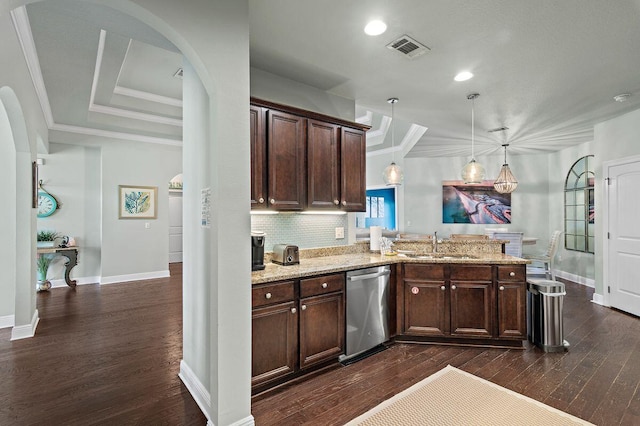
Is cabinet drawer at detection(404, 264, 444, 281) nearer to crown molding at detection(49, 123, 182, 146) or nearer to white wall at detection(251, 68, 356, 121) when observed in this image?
white wall at detection(251, 68, 356, 121)

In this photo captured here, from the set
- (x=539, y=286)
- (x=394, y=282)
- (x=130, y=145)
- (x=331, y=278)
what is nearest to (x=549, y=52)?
(x=539, y=286)

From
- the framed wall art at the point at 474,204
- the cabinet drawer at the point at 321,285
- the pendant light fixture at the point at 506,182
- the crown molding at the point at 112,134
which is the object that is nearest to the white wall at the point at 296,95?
the cabinet drawer at the point at 321,285

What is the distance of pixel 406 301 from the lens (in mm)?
3453

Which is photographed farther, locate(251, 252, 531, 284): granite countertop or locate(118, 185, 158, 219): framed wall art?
locate(118, 185, 158, 219): framed wall art

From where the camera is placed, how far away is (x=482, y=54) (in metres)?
2.92

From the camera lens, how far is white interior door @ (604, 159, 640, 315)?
431 cm

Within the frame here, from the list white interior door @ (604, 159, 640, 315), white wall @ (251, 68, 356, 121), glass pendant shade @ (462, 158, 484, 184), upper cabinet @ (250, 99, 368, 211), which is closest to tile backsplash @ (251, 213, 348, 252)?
upper cabinet @ (250, 99, 368, 211)

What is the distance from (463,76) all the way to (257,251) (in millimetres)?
2793

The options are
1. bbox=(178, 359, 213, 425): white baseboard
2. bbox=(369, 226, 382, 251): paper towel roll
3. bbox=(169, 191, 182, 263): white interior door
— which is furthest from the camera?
bbox=(169, 191, 182, 263): white interior door

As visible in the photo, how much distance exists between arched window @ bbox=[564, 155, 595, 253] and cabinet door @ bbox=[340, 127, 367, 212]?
5.23 metres

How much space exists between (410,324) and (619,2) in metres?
3.12

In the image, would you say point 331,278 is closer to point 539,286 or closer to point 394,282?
point 394,282

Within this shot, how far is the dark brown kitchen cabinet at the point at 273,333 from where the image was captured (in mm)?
2402

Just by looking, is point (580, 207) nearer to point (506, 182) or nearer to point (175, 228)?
point (506, 182)
